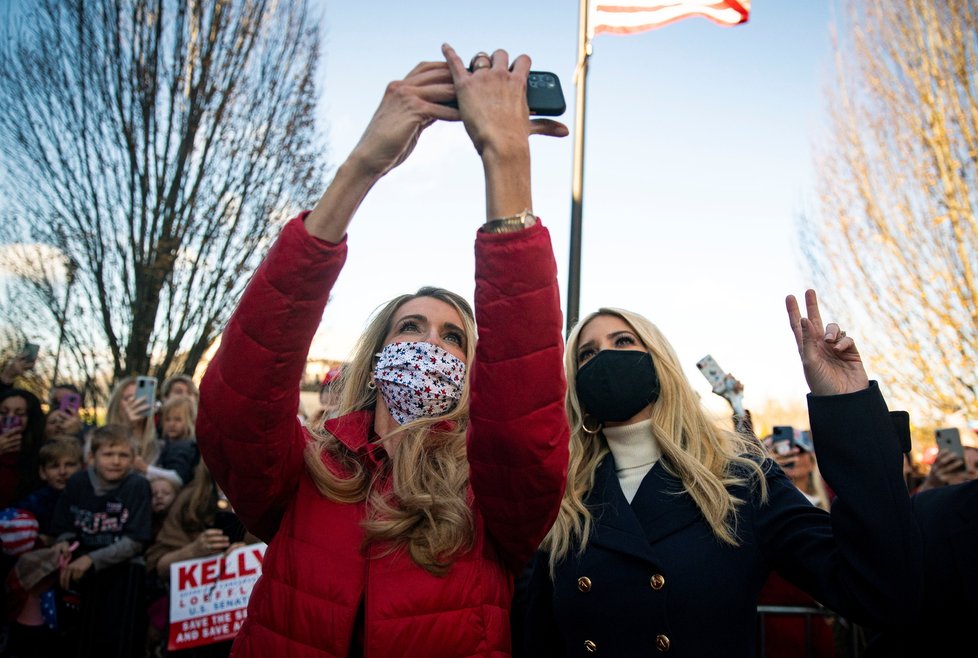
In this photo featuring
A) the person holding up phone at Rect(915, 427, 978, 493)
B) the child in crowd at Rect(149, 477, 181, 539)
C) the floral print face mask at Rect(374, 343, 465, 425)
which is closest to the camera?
the floral print face mask at Rect(374, 343, 465, 425)

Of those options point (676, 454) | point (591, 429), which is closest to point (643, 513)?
point (676, 454)

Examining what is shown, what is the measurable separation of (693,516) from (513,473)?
1209mm

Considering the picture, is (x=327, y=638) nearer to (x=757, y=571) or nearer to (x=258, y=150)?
(x=757, y=571)

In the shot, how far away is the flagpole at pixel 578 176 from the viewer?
16.9 feet

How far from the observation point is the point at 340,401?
94.7 inches

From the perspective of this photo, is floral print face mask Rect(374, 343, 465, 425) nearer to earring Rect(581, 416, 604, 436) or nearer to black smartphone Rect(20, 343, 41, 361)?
earring Rect(581, 416, 604, 436)

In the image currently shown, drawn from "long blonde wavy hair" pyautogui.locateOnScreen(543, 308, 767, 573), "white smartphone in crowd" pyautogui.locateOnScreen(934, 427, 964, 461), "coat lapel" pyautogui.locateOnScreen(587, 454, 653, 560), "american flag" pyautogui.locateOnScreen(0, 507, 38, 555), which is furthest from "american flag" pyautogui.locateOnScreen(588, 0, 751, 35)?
"american flag" pyautogui.locateOnScreen(0, 507, 38, 555)

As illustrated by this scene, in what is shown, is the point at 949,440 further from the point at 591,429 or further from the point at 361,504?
the point at 361,504

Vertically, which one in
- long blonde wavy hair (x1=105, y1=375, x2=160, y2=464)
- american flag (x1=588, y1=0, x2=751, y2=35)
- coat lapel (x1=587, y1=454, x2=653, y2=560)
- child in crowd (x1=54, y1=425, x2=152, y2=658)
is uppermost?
american flag (x1=588, y1=0, x2=751, y2=35)

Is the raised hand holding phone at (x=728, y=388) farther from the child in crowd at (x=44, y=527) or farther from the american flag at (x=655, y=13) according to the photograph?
the child in crowd at (x=44, y=527)

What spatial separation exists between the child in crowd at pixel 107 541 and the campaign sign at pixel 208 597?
0.37 metres

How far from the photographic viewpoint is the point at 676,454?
2666 mm

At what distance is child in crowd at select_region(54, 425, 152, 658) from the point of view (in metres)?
4.47

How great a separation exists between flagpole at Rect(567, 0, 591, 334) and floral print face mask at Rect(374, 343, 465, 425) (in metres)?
2.77
